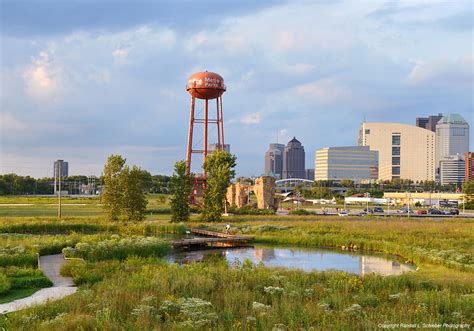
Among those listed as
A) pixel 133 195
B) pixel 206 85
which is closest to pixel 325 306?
pixel 133 195

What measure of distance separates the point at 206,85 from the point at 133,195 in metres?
31.2

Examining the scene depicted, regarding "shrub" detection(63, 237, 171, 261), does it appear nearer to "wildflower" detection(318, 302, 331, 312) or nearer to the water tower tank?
"wildflower" detection(318, 302, 331, 312)

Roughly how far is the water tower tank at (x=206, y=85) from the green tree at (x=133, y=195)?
28862mm

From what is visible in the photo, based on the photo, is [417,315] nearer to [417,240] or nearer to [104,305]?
[104,305]

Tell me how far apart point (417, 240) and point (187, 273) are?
24.0m

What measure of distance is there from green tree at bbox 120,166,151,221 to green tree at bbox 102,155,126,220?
46 centimetres

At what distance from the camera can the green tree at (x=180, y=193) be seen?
191ft

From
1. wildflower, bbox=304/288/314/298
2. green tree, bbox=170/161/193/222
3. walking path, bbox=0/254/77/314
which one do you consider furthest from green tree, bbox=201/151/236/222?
wildflower, bbox=304/288/314/298

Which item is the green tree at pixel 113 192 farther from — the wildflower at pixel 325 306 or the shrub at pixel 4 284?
the wildflower at pixel 325 306

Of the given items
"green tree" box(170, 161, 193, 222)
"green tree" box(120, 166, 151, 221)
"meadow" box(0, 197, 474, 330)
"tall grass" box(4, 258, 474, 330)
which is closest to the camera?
"tall grass" box(4, 258, 474, 330)

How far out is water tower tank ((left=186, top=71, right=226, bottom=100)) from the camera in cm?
7975

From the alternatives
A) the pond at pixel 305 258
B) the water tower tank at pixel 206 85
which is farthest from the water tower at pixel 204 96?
the pond at pixel 305 258

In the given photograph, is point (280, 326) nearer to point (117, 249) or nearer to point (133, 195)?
point (117, 249)

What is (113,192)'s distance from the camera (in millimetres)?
54031
